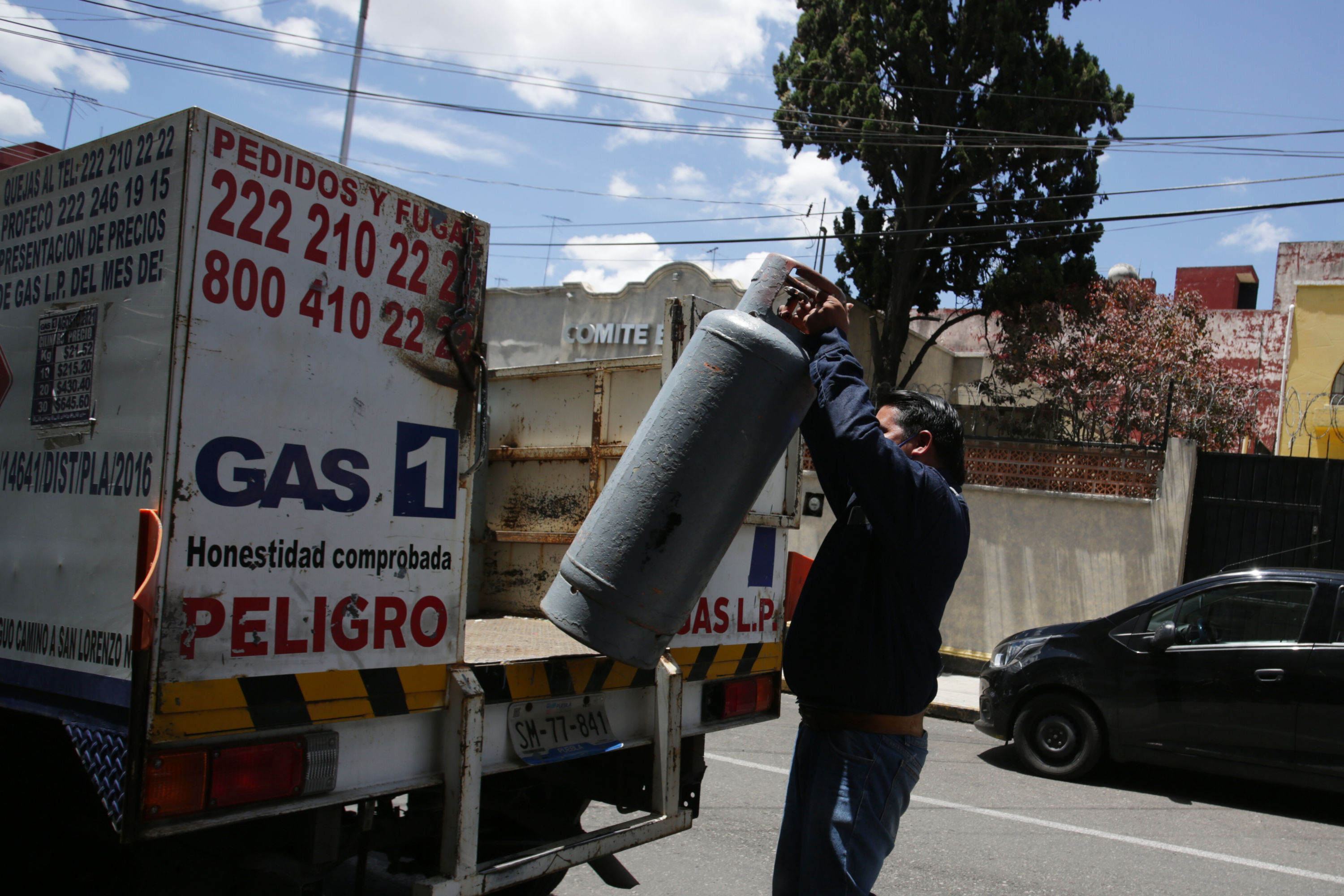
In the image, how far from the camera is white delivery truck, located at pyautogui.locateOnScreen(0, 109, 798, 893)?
2176 mm

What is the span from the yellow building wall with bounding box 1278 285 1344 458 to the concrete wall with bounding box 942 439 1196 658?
8520mm

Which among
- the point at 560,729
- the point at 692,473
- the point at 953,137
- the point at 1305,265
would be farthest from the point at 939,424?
the point at 1305,265

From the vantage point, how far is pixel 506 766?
2857 millimetres

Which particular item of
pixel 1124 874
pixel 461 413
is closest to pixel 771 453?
pixel 461 413

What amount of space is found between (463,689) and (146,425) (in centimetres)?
104

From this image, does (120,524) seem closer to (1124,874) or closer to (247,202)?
(247,202)

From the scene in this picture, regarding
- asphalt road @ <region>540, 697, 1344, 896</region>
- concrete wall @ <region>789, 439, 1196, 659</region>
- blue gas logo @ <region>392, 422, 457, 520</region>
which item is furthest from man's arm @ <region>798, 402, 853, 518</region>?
concrete wall @ <region>789, 439, 1196, 659</region>

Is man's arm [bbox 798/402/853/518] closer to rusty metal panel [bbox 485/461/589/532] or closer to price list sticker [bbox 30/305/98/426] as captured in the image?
price list sticker [bbox 30/305/98/426]

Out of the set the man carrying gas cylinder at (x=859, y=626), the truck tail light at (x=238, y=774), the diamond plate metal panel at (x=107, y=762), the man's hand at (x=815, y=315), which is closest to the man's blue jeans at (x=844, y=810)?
the man carrying gas cylinder at (x=859, y=626)

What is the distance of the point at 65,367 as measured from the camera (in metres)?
2.50

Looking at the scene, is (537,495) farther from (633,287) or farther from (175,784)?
(633,287)

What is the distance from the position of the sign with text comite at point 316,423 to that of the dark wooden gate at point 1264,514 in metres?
10.3

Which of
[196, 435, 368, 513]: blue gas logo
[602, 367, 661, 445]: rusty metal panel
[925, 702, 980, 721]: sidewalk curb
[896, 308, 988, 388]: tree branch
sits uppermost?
[896, 308, 988, 388]: tree branch

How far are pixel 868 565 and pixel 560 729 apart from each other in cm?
119
